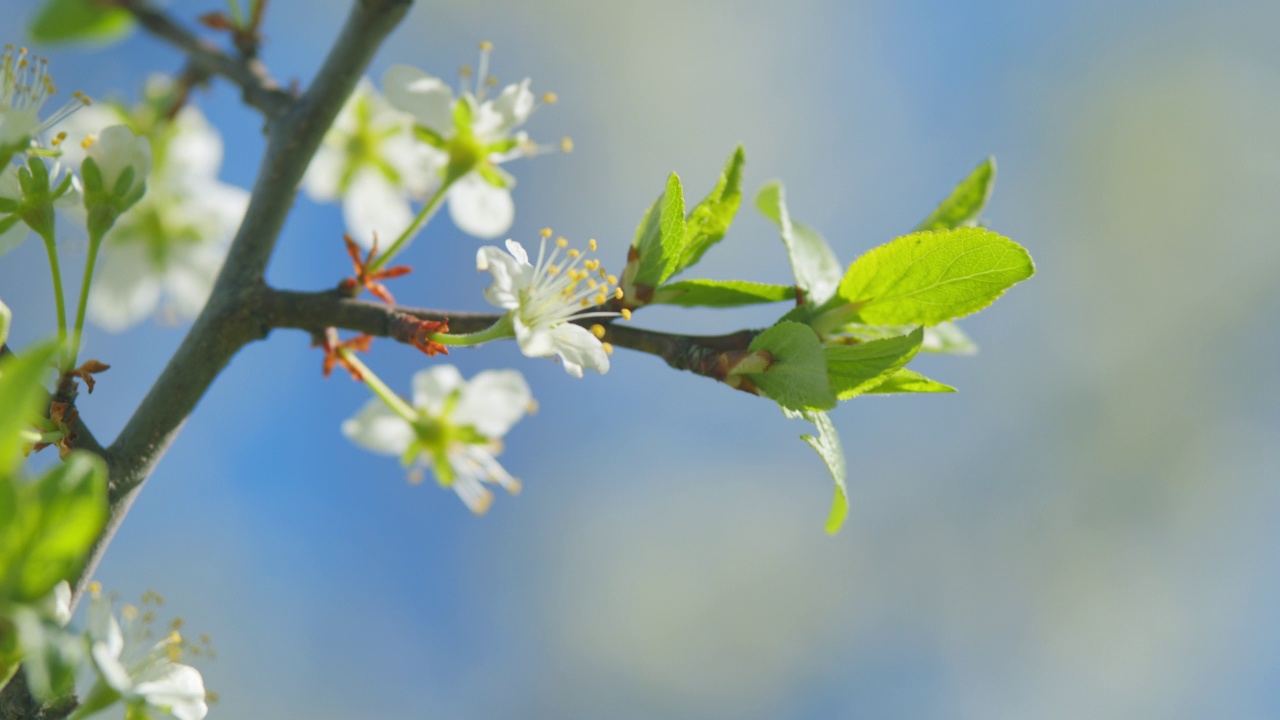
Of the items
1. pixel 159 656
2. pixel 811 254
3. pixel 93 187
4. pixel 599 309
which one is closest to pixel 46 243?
pixel 93 187

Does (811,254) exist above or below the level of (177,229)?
below

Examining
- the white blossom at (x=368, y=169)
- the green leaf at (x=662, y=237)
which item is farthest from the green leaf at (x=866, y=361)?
the white blossom at (x=368, y=169)

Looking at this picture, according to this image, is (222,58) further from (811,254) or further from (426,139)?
(811,254)

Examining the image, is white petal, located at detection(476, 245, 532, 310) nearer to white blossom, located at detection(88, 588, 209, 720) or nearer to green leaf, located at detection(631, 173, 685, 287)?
green leaf, located at detection(631, 173, 685, 287)

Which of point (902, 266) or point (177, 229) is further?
point (177, 229)

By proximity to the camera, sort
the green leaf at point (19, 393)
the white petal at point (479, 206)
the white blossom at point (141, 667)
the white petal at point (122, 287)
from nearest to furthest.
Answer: the green leaf at point (19, 393)
the white blossom at point (141, 667)
the white petal at point (479, 206)
the white petal at point (122, 287)

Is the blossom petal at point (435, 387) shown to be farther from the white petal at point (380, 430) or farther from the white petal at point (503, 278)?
the white petal at point (503, 278)

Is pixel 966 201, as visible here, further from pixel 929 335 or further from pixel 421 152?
pixel 421 152
